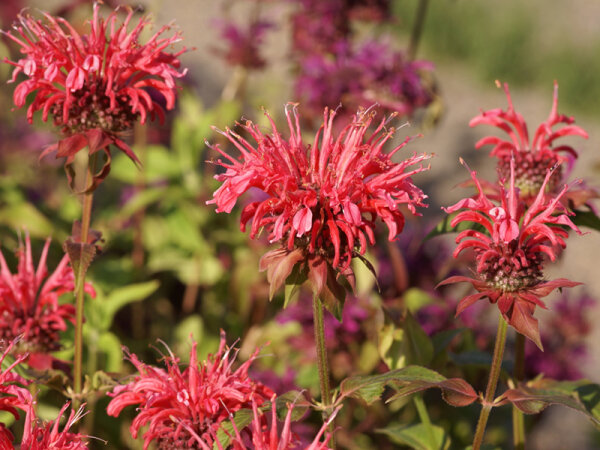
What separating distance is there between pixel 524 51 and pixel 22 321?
5.81 metres

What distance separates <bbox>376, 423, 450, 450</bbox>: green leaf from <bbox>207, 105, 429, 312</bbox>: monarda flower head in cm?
43

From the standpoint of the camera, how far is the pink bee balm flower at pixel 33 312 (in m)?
1.49

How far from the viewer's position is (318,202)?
3.96 ft

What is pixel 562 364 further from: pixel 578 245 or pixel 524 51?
pixel 524 51

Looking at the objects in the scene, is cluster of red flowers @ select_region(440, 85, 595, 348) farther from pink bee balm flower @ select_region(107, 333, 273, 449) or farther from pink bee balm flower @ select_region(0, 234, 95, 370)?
pink bee balm flower @ select_region(0, 234, 95, 370)

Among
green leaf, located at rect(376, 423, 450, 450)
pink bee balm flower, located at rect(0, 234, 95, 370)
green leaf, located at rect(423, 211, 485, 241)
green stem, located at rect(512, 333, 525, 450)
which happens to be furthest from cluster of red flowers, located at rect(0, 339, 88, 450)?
green stem, located at rect(512, 333, 525, 450)

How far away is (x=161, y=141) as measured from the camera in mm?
3357

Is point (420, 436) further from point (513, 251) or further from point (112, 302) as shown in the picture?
point (112, 302)

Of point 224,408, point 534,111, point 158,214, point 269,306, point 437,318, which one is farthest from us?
point 534,111

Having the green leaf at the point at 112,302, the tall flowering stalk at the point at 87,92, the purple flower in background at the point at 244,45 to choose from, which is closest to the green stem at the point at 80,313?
the tall flowering stalk at the point at 87,92

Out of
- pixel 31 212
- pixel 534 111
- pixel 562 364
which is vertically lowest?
pixel 562 364

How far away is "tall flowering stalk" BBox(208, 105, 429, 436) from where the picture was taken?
1.16 metres

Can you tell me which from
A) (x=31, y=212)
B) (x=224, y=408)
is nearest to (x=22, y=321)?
(x=224, y=408)

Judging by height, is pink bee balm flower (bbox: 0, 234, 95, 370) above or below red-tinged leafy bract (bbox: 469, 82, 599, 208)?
below
